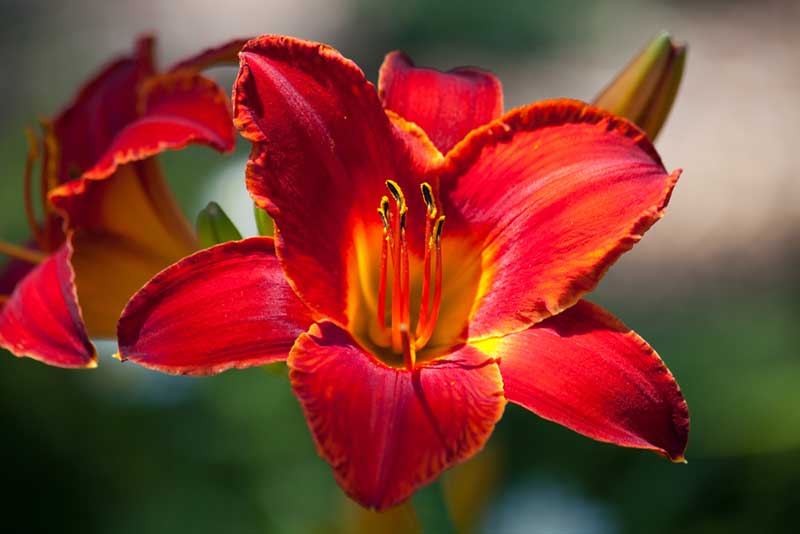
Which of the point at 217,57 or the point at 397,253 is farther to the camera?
the point at 217,57

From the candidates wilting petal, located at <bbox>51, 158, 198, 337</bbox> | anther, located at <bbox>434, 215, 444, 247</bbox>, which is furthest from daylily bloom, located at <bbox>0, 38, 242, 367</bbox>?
anther, located at <bbox>434, 215, 444, 247</bbox>

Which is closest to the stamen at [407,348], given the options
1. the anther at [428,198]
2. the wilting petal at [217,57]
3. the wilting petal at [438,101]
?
A: the anther at [428,198]

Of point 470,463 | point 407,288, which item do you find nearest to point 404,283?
point 407,288

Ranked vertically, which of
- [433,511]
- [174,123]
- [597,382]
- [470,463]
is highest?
[174,123]

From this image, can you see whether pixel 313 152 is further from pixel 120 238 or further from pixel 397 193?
pixel 120 238

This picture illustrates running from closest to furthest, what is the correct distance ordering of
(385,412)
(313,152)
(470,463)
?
(385,412)
(313,152)
(470,463)

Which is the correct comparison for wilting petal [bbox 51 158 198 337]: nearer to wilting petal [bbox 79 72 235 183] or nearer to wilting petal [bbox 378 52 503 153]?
wilting petal [bbox 79 72 235 183]

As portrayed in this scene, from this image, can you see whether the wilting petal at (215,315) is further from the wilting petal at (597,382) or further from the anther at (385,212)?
the wilting petal at (597,382)
